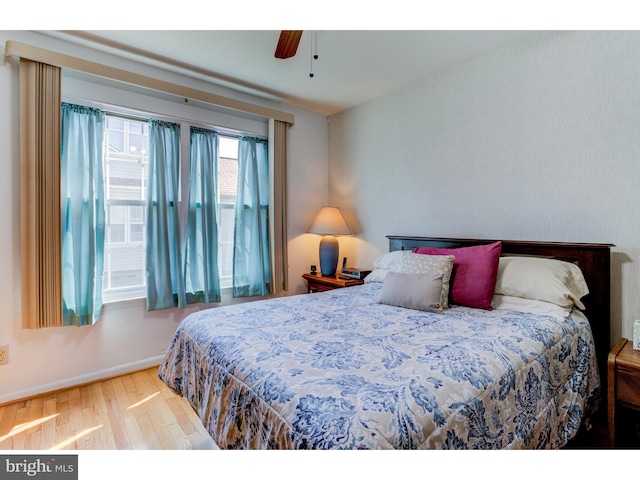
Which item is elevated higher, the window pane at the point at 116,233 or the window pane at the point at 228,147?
the window pane at the point at 228,147

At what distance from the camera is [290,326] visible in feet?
5.33

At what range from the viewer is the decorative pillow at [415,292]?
6.18 feet

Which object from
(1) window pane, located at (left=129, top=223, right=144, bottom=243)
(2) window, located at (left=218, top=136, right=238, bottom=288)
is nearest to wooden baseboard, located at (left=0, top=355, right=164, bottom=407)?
(2) window, located at (left=218, top=136, right=238, bottom=288)

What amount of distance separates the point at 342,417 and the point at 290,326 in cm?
77

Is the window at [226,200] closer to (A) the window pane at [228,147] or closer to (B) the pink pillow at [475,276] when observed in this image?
(A) the window pane at [228,147]

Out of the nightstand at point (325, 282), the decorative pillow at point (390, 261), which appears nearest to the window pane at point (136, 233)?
the nightstand at point (325, 282)

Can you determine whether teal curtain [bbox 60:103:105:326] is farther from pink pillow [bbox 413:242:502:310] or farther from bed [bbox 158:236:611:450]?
pink pillow [bbox 413:242:502:310]

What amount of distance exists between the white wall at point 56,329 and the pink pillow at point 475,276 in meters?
2.28

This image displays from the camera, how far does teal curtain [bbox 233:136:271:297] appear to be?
313 centimetres

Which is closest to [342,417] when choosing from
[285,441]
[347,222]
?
[285,441]

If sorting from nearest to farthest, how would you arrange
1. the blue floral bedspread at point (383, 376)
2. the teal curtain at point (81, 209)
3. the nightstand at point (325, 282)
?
the blue floral bedspread at point (383, 376)
the teal curtain at point (81, 209)
the nightstand at point (325, 282)

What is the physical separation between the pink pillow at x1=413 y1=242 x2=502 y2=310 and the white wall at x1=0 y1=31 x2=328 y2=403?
2.28 meters

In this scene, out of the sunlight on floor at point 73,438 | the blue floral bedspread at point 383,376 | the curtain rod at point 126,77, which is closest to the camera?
the blue floral bedspread at point 383,376
